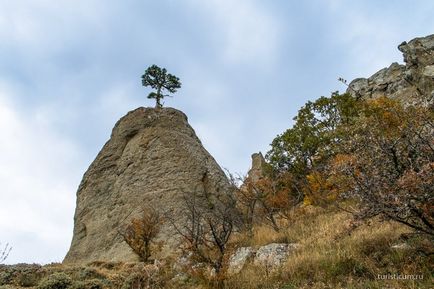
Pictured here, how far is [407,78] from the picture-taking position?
3250 cm

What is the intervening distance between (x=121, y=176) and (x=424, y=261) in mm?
17201

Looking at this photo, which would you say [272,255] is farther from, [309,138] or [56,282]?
[309,138]

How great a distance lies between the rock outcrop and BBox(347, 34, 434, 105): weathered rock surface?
11426 mm

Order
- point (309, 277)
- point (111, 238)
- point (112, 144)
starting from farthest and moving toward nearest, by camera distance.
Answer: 1. point (112, 144)
2. point (111, 238)
3. point (309, 277)

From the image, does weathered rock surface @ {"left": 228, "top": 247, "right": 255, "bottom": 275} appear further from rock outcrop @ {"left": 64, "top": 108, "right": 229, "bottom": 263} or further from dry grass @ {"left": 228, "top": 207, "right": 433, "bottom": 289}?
rock outcrop @ {"left": 64, "top": 108, "right": 229, "bottom": 263}

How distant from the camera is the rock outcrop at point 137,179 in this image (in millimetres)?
20531

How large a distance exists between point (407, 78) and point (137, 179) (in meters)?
23.0

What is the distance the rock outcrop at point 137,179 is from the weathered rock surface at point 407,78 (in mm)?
11426

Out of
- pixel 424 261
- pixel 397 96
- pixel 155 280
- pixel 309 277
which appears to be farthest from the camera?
pixel 397 96

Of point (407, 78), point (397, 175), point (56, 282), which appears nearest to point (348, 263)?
point (397, 175)

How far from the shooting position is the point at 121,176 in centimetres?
2333

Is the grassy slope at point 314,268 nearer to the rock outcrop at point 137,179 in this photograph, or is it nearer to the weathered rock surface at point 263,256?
the weathered rock surface at point 263,256

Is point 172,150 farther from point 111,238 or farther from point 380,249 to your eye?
point 380,249

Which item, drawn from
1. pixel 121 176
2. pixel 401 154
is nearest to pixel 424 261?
pixel 401 154
